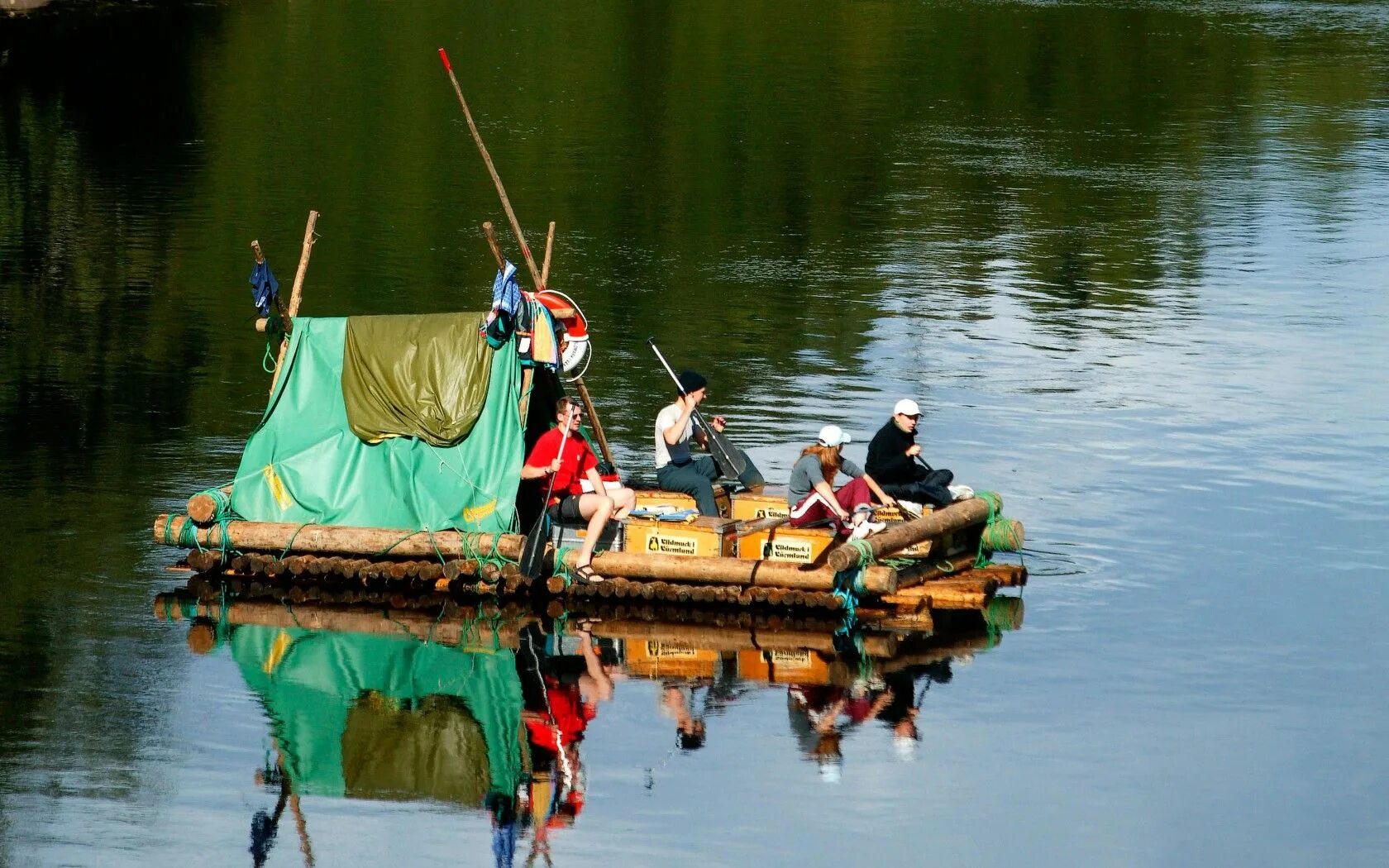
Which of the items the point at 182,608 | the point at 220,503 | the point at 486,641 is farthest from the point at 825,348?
the point at 182,608

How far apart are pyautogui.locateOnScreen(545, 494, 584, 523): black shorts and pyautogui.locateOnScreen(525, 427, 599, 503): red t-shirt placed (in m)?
0.11

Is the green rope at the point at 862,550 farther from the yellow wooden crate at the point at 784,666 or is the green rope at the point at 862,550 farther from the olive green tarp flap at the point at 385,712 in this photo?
the olive green tarp flap at the point at 385,712

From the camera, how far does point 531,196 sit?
148ft

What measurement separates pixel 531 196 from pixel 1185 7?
4836 cm

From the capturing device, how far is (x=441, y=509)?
788 inches

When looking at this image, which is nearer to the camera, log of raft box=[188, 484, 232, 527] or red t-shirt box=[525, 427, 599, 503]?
red t-shirt box=[525, 427, 599, 503]

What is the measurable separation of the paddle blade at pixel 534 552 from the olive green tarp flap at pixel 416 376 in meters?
1.60

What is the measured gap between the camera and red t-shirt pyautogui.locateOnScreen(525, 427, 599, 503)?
19.8 m

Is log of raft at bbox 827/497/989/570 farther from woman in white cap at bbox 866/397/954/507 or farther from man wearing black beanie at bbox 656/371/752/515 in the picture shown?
man wearing black beanie at bbox 656/371/752/515

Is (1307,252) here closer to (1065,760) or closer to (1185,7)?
(1065,760)

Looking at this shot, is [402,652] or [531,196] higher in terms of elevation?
[531,196]

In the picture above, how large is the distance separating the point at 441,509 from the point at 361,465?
3.19 feet

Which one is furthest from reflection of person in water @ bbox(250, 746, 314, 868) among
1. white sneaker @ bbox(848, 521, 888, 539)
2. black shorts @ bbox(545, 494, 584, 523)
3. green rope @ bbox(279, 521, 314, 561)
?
white sneaker @ bbox(848, 521, 888, 539)

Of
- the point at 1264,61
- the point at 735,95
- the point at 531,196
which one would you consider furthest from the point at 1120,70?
the point at 531,196
